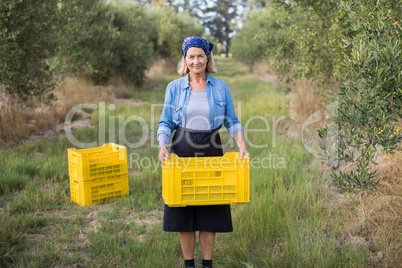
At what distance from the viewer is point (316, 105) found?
8344 mm

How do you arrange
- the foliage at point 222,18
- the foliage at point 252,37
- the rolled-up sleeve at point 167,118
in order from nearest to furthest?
the rolled-up sleeve at point 167,118
the foliage at point 252,37
the foliage at point 222,18

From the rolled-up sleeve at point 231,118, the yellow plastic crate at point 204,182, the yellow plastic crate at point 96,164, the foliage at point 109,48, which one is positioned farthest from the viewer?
the foliage at point 109,48

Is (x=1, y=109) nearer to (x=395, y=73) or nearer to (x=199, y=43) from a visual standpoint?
(x=199, y=43)

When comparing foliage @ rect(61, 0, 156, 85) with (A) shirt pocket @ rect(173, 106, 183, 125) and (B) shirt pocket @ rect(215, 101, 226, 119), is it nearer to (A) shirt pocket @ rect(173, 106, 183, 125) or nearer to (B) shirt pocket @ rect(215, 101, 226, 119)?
(A) shirt pocket @ rect(173, 106, 183, 125)

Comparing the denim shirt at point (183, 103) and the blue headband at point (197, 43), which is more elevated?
the blue headband at point (197, 43)

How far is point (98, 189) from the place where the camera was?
5.12 meters

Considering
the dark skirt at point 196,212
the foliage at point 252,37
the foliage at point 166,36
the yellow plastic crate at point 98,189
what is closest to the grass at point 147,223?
the yellow plastic crate at point 98,189

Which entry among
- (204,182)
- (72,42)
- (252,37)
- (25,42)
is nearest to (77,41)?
(72,42)

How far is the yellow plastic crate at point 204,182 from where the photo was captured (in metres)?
2.76

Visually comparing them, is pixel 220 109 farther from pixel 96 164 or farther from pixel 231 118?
pixel 96 164

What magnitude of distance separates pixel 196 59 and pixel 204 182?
1.01 metres

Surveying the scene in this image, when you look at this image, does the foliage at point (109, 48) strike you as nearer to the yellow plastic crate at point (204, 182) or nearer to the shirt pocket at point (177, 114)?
the shirt pocket at point (177, 114)

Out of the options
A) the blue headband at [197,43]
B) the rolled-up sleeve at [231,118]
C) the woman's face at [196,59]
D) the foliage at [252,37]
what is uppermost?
the foliage at [252,37]

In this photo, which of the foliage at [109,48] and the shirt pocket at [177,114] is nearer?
the shirt pocket at [177,114]
